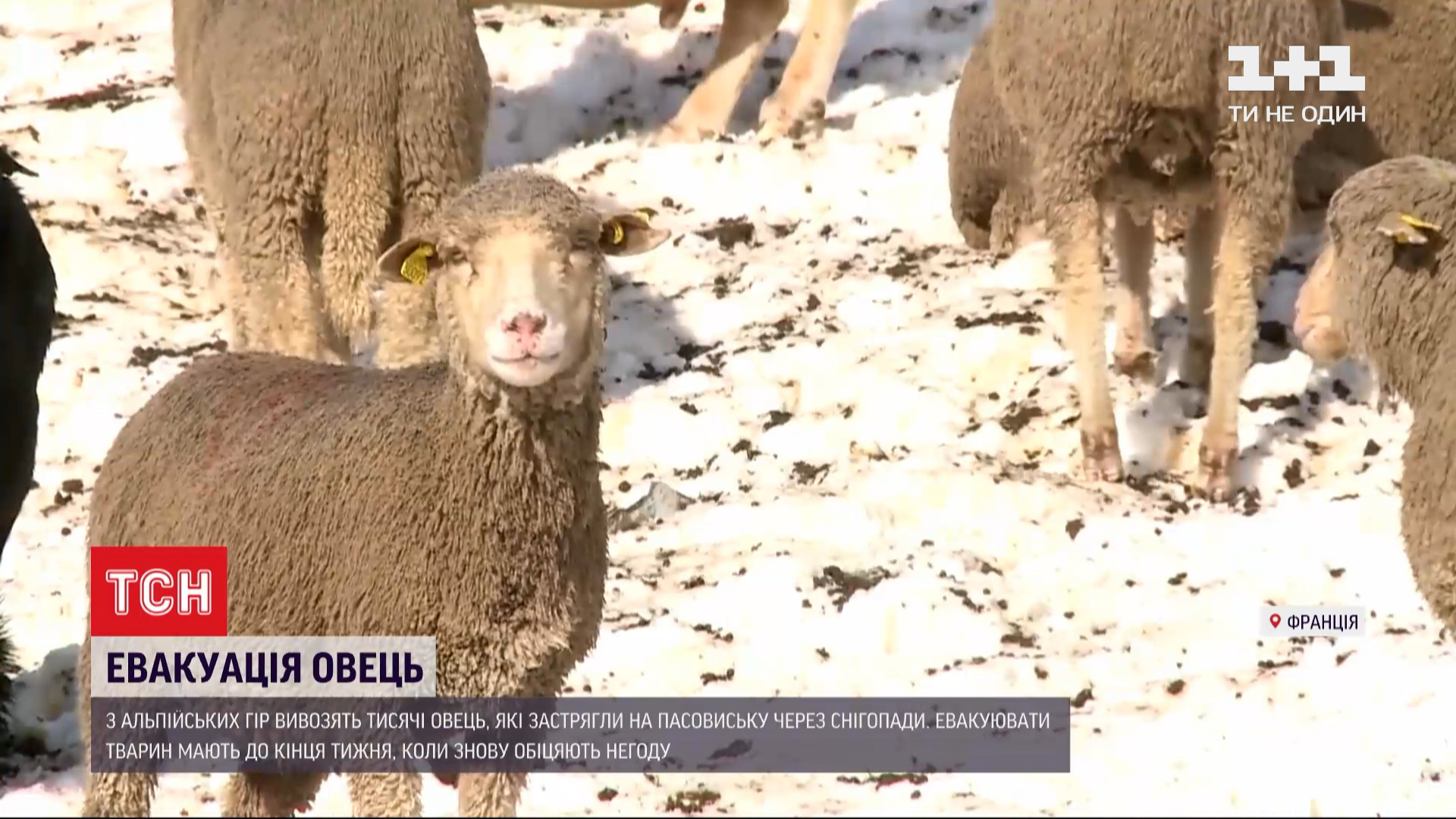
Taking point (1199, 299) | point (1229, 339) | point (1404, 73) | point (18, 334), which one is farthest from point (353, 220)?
point (1404, 73)

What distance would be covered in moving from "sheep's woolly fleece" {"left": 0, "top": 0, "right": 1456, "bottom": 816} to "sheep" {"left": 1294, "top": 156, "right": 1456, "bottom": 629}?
22.5 inches

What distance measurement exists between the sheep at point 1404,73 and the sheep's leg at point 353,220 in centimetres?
385

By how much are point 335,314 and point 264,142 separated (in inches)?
23.4

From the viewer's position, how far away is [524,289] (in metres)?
4.09

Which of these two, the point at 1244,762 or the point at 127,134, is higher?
the point at 127,134

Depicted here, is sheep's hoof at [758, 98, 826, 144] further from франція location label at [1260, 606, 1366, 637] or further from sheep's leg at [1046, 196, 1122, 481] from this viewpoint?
франція location label at [1260, 606, 1366, 637]

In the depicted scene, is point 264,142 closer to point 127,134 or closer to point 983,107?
point 983,107

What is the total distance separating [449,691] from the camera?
421 cm

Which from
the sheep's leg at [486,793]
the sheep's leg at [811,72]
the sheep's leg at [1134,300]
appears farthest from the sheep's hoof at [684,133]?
the sheep's leg at [486,793]

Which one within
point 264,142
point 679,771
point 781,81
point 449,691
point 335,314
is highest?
point 781,81

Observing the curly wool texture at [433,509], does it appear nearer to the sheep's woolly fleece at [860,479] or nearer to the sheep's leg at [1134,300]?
the sheep's woolly fleece at [860,479]

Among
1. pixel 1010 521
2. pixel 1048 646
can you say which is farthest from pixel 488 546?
pixel 1010 521

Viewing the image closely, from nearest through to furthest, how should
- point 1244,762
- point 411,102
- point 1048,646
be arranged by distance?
point 1244,762, point 1048,646, point 411,102

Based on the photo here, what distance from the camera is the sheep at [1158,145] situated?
7078 millimetres
